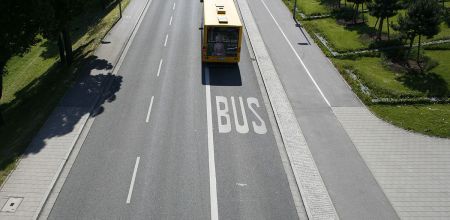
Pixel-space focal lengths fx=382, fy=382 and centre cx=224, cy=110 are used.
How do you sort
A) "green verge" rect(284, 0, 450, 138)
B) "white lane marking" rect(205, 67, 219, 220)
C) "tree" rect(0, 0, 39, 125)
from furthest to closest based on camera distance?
"tree" rect(0, 0, 39, 125), "green verge" rect(284, 0, 450, 138), "white lane marking" rect(205, 67, 219, 220)

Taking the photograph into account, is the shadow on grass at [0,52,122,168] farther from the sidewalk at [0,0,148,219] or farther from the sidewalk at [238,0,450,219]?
the sidewalk at [238,0,450,219]

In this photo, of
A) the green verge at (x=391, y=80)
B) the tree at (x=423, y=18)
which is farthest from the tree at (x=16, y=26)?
the tree at (x=423, y=18)

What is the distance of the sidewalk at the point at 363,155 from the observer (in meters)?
16.1

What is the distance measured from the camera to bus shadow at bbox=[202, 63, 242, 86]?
26078mm

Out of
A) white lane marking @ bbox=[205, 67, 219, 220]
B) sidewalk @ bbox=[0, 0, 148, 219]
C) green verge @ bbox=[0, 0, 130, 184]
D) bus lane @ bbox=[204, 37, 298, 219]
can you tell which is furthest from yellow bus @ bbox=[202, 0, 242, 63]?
green verge @ bbox=[0, 0, 130, 184]

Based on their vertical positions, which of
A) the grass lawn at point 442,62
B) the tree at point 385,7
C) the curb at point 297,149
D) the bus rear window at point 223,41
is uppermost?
the tree at point 385,7

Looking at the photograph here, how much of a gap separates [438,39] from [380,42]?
17.4 ft

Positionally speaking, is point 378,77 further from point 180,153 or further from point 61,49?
point 61,49

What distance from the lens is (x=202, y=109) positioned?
2280 cm

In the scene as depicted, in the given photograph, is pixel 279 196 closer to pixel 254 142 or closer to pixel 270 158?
pixel 270 158

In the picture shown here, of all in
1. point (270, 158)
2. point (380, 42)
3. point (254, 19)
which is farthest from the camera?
point (254, 19)

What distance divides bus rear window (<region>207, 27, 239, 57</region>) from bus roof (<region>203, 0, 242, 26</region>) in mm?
430

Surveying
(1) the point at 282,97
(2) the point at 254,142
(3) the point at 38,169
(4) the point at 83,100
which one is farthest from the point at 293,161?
(4) the point at 83,100

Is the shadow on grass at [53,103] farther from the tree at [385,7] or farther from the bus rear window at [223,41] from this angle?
the tree at [385,7]
